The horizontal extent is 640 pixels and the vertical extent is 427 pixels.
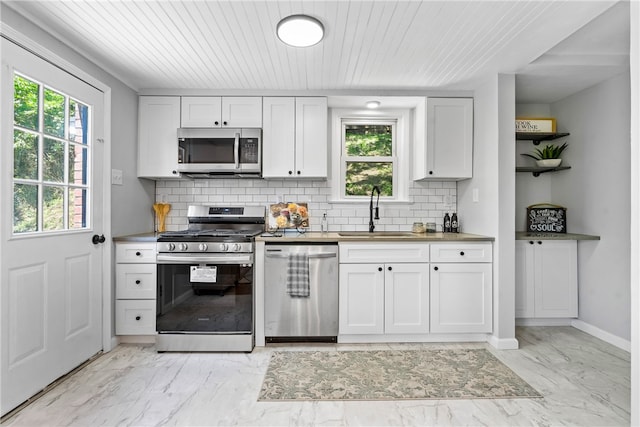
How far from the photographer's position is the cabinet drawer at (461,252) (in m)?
2.84

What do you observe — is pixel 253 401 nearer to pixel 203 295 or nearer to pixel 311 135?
pixel 203 295

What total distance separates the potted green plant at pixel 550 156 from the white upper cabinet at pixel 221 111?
2.91m

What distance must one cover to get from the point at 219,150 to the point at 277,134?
1.89 feet

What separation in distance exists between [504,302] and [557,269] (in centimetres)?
84

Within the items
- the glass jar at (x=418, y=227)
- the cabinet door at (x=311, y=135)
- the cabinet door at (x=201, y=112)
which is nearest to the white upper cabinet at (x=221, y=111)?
the cabinet door at (x=201, y=112)

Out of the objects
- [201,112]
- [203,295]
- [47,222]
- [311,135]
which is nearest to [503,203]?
[311,135]

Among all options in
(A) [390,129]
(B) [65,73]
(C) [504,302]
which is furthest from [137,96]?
(C) [504,302]

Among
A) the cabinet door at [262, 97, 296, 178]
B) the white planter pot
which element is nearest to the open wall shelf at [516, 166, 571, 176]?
the white planter pot

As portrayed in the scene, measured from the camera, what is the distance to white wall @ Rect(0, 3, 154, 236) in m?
2.70

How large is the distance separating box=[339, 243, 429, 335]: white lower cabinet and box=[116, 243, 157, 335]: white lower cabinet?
1.64m

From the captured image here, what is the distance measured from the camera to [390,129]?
12.0ft

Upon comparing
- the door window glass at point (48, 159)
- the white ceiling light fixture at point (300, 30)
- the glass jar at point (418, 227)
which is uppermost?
the white ceiling light fixture at point (300, 30)

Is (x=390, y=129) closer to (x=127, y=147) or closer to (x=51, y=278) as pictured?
(x=127, y=147)

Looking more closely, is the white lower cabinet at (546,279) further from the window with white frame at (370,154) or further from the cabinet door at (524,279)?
the window with white frame at (370,154)
